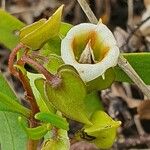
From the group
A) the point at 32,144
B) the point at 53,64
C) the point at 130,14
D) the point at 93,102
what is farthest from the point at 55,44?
the point at 130,14

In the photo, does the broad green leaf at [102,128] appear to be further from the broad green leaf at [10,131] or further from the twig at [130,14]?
the twig at [130,14]

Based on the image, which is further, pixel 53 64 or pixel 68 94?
→ pixel 53 64

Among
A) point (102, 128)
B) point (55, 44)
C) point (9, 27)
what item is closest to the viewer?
point (102, 128)

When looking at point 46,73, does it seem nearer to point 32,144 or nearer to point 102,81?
point 102,81

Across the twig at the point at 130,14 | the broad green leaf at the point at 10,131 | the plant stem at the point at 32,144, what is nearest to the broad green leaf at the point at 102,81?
the plant stem at the point at 32,144

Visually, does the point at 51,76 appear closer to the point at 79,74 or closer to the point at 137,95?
the point at 79,74

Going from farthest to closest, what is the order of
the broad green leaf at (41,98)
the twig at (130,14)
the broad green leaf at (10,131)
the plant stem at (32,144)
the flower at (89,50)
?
the twig at (130,14) → the broad green leaf at (10,131) → the plant stem at (32,144) → the broad green leaf at (41,98) → the flower at (89,50)
